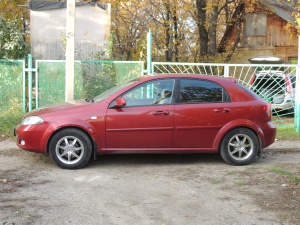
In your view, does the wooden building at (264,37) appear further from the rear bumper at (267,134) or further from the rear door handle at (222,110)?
the rear door handle at (222,110)

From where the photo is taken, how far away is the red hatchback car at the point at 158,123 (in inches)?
299

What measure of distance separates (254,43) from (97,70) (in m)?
18.5

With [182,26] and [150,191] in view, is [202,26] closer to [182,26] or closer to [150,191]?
[182,26]

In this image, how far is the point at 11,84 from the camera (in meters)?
11.9

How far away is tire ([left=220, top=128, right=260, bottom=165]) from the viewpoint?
801 centimetres

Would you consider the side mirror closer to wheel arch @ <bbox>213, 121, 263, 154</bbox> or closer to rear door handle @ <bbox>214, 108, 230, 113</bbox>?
rear door handle @ <bbox>214, 108, 230, 113</bbox>

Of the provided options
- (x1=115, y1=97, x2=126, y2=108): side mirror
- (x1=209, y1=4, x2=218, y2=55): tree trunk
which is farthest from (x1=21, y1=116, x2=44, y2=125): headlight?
(x1=209, y1=4, x2=218, y2=55): tree trunk

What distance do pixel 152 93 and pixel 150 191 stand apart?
6.76 feet

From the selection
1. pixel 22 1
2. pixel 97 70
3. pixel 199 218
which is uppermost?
pixel 22 1

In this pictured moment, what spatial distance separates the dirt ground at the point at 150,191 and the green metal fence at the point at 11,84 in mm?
3223

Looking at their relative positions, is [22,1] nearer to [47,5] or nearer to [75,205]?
[47,5]

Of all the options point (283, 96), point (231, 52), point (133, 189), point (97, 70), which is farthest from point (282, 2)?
point (133, 189)

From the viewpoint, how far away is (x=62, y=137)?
7.58 m

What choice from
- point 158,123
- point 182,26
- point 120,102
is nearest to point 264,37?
point 182,26
